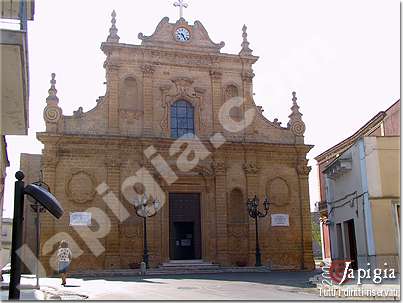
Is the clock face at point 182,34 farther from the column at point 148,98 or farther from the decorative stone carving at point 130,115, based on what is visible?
the decorative stone carving at point 130,115

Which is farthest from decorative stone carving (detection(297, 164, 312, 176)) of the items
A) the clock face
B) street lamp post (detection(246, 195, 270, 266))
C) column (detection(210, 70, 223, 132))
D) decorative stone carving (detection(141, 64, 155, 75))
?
decorative stone carving (detection(141, 64, 155, 75))

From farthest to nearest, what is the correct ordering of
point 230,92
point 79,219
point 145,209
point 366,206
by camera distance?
point 230,92 → point 145,209 → point 79,219 → point 366,206

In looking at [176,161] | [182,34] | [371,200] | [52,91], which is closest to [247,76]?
[182,34]

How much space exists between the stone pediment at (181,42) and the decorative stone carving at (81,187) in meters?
8.44

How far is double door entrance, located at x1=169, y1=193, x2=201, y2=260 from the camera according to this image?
2822 centimetres

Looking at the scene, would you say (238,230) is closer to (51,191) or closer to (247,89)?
(247,89)

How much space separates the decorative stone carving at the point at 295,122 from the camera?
3112cm

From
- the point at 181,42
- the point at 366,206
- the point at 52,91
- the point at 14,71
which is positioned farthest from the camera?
the point at 181,42

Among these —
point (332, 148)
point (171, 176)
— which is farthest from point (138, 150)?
point (332, 148)

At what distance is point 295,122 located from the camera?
31.3 meters

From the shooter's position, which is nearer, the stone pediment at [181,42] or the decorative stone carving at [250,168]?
the decorative stone carving at [250,168]

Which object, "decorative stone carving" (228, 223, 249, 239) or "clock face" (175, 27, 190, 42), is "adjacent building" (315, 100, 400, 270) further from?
"clock face" (175, 27, 190, 42)

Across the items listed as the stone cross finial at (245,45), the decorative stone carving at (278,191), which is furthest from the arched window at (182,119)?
the decorative stone carving at (278,191)

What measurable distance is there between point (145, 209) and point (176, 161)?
11.2ft
